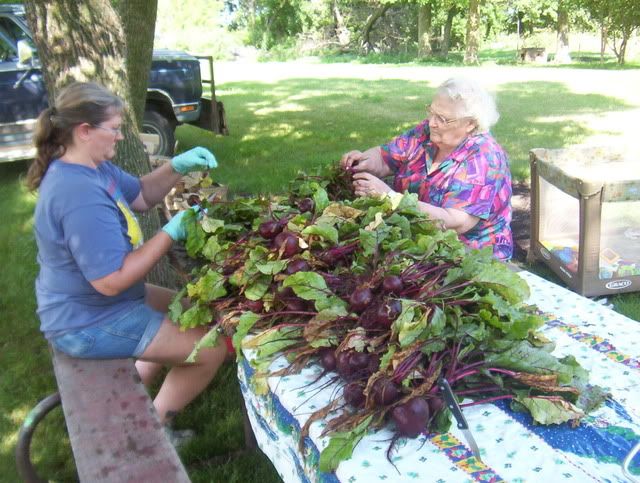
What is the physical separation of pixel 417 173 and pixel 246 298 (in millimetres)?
1501

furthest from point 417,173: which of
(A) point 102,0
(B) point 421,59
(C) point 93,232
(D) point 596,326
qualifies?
(B) point 421,59

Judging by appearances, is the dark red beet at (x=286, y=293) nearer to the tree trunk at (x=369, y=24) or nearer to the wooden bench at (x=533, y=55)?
the wooden bench at (x=533, y=55)

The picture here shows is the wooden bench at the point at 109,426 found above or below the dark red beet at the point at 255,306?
below

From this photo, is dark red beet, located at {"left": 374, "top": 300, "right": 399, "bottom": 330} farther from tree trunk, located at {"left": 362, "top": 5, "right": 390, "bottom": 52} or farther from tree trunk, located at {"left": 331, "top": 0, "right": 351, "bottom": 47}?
tree trunk, located at {"left": 331, "top": 0, "right": 351, "bottom": 47}

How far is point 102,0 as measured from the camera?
10.8 ft

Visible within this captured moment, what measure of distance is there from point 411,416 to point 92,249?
129 centimetres

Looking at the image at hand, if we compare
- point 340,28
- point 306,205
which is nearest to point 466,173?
point 306,205

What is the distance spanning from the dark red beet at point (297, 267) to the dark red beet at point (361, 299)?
0.80 feet

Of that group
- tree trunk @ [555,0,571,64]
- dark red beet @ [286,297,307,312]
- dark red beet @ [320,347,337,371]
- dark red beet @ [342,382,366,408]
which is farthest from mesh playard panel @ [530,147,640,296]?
tree trunk @ [555,0,571,64]

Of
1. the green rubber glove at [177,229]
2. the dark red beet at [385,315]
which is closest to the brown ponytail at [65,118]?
the green rubber glove at [177,229]

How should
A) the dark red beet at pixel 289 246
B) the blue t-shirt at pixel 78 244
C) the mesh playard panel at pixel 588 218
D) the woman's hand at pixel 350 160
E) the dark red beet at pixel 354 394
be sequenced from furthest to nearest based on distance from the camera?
the mesh playard panel at pixel 588 218, the woman's hand at pixel 350 160, the blue t-shirt at pixel 78 244, the dark red beet at pixel 289 246, the dark red beet at pixel 354 394

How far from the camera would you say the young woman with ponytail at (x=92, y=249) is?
2.12m

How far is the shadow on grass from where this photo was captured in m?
7.08

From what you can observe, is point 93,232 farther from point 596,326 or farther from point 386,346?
point 596,326
